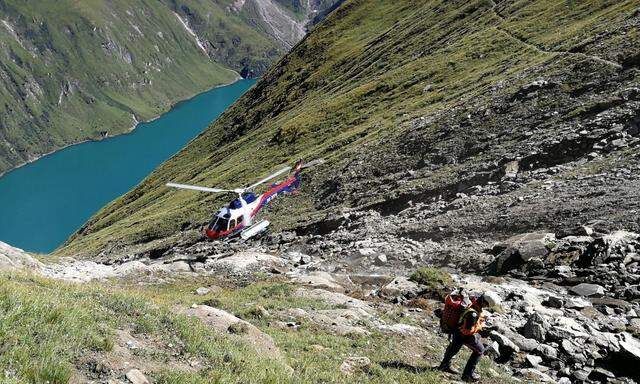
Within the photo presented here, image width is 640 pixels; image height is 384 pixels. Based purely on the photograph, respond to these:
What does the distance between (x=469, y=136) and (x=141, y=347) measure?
30031 mm

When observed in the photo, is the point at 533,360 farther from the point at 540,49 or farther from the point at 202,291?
the point at 540,49

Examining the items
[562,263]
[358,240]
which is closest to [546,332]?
[562,263]

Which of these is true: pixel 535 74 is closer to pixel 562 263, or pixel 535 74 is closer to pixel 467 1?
pixel 562 263

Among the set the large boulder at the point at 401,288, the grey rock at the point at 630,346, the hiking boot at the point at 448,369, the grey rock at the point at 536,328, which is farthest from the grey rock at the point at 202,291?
the grey rock at the point at 630,346

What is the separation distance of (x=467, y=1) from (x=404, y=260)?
7171cm

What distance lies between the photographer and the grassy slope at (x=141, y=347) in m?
7.04

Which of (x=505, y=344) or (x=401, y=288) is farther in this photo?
(x=401, y=288)

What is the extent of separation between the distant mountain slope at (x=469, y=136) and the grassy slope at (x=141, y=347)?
43.8ft

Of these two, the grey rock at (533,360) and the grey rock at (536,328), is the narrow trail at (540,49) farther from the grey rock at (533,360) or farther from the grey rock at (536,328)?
the grey rock at (533,360)

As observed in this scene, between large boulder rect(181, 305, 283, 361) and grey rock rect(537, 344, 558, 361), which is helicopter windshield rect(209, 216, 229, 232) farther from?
grey rock rect(537, 344, 558, 361)

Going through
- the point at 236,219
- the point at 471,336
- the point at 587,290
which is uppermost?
the point at 471,336

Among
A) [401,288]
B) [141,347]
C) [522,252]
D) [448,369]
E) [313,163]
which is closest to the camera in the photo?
[141,347]

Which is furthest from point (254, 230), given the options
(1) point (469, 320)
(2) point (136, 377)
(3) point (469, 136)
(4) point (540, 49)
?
(4) point (540, 49)

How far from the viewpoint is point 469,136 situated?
114ft
